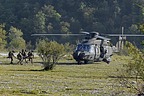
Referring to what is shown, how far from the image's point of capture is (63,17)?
12256cm

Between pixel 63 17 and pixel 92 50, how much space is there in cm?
7385

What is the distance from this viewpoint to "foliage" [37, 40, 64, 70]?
3659cm

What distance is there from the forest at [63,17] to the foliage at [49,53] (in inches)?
2635

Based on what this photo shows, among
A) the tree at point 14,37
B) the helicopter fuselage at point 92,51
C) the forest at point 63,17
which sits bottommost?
the helicopter fuselage at point 92,51

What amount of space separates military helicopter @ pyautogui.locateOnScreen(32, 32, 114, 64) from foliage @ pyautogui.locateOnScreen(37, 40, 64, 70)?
879 centimetres

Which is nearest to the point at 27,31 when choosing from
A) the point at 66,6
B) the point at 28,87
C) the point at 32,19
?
the point at 32,19

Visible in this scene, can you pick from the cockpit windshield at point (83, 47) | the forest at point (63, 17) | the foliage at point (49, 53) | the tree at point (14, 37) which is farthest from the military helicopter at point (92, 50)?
the forest at point (63, 17)

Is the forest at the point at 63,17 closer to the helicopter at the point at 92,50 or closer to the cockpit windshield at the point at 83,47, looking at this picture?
the helicopter at the point at 92,50

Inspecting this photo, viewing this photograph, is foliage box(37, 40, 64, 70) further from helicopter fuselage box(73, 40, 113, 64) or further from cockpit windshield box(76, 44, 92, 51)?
cockpit windshield box(76, 44, 92, 51)

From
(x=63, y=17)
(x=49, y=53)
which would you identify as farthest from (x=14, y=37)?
(x=49, y=53)

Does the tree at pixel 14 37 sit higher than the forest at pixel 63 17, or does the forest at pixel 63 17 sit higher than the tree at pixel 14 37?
the forest at pixel 63 17

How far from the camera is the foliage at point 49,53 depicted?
36.6 m

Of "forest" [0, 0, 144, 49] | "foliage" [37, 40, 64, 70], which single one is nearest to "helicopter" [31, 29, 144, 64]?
"foliage" [37, 40, 64, 70]

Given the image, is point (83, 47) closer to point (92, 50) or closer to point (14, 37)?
point (92, 50)
